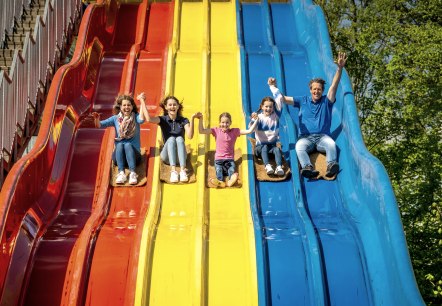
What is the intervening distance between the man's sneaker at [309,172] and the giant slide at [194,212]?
0.41 feet

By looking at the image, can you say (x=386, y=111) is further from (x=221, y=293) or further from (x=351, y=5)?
(x=221, y=293)

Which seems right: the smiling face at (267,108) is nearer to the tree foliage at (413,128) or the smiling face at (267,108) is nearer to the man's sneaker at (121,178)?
the man's sneaker at (121,178)

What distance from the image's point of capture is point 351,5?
51.5 feet

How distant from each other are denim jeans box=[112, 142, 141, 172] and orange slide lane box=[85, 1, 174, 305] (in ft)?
0.68

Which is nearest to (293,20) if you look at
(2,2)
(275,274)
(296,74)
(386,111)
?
(296,74)

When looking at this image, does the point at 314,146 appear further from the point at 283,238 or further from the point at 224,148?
the point at 283,238

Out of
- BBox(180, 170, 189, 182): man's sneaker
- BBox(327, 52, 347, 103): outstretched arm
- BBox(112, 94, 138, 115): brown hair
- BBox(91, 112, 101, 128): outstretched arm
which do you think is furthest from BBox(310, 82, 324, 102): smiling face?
BBox(91, 112, 101, 128): outstretched arm

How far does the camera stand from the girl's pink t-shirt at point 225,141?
609cm

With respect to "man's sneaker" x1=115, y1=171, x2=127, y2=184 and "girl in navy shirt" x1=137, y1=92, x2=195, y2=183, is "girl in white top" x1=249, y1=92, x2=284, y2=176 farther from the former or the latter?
"man's sneaker" x1=115, y1=171, x2=127, y2=184

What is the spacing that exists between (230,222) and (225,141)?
111cm

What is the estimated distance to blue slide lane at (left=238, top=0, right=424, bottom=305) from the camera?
4.56 meters

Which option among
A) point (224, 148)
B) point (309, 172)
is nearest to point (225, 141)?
point (224, 148)

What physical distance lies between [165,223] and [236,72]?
302 cm

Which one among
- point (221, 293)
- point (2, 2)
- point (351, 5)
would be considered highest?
point (351, 5)
